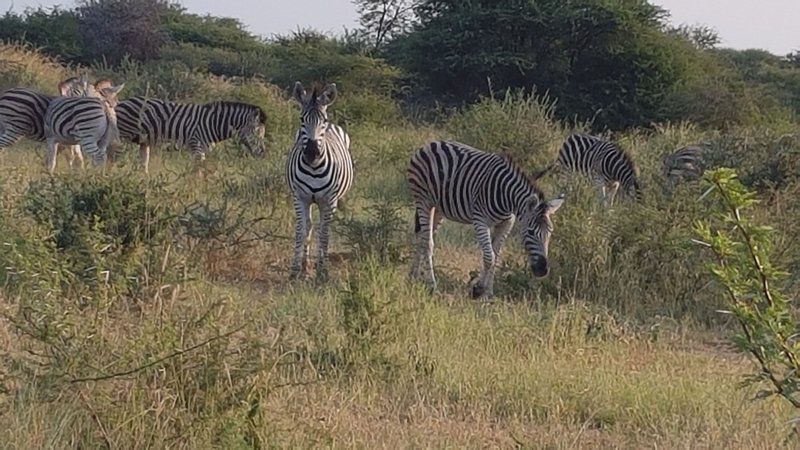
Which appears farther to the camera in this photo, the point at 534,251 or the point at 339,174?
the point at 339,174

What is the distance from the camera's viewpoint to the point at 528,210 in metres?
7.50

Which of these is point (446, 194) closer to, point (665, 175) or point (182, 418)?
point (665, 175)

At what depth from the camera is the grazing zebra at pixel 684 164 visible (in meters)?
10.3

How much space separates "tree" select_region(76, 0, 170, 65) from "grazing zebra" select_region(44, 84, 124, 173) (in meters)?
17.7

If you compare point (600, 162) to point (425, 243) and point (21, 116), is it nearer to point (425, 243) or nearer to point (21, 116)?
point (425, 243)

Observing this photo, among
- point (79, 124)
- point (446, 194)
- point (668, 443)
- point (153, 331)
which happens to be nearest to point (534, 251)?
point (446, 194)

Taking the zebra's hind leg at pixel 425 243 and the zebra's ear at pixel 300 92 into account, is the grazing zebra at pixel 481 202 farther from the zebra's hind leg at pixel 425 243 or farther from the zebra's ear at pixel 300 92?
the zebra's ear at pixel 300 92

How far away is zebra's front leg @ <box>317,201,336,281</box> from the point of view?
7.68 meters

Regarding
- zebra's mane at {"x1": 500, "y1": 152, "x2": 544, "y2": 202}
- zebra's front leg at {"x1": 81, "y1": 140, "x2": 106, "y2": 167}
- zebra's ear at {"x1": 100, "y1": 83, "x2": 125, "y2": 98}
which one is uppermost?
zebra's ear at {"x1": 100, "y1": 83, "x2": 125, "y2": 98}

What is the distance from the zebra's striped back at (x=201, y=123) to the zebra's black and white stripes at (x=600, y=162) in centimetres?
439

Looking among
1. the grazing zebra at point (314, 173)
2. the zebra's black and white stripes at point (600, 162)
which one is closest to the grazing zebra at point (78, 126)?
the grazing zebra at point (314, 173)

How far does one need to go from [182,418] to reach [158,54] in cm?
2748

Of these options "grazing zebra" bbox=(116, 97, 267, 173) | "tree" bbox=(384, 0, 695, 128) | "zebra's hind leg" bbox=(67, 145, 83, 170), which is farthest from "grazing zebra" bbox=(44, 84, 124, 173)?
"tree" bbox=(384, 0, 695, 128)

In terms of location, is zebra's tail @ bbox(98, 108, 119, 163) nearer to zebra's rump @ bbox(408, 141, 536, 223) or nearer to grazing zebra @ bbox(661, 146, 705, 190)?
zebra's rump @ bbox(408, 141, 536, 223)
